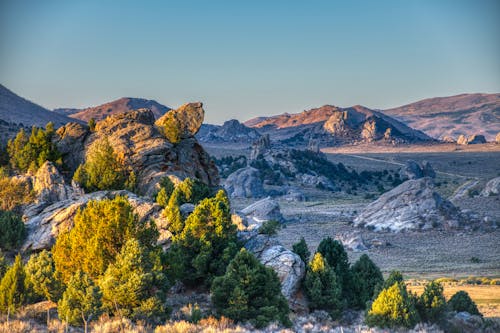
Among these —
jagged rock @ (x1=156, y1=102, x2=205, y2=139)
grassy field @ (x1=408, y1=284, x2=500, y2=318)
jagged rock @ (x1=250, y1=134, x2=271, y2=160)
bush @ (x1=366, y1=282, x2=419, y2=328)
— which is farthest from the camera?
jagged rock @ (x1=250, y1=134, x2=271, y2=160)

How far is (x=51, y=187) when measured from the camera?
34969 millimetres

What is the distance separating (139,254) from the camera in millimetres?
20391

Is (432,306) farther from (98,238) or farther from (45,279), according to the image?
(45,279)

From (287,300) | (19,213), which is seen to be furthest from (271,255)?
(19,213)

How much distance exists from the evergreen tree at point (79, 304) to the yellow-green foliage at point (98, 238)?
1.90 metres

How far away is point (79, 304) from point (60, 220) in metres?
10.4

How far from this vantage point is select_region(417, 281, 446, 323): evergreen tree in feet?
77.9

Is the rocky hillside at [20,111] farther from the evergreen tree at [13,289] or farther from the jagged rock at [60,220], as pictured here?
the evergreen tree at [13,289]

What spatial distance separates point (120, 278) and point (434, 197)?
52800mm

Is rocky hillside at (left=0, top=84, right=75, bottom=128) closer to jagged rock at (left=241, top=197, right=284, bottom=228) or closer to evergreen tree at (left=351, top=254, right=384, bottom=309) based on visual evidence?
jagged rock at (left=241, top=197, right=284, bottom=228)

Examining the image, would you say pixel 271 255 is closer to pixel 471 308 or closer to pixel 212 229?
pixel 212 229

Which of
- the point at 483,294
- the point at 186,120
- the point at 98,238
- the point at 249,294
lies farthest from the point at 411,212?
the point at 98,238

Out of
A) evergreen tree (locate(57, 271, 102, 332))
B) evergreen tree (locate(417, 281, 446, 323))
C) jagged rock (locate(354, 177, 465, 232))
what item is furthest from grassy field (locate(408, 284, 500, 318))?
jagged rock (locate(354, 177, 465, 232))

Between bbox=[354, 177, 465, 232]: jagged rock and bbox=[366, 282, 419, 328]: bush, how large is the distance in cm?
4112
